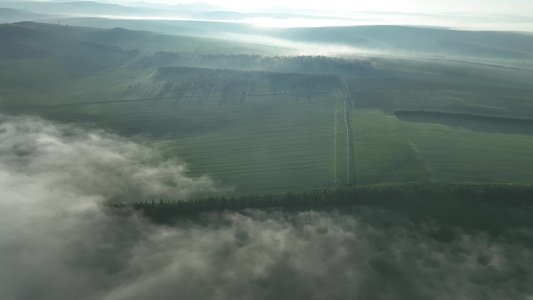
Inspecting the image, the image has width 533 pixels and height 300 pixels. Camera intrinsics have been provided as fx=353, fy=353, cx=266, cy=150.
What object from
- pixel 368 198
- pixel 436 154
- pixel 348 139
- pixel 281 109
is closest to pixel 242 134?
pixel 281 109

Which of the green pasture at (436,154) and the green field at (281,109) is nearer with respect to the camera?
the green pasture at (436,154)

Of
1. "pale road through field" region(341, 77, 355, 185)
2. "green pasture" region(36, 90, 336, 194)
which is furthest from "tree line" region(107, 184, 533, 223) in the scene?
"pale road through field" region(341, 77, 355, 185)

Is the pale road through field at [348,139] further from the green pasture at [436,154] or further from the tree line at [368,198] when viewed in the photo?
the tree line at [368,198]

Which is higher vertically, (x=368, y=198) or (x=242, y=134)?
(x=242, y=134)

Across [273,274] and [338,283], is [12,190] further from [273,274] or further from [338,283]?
[338,283]

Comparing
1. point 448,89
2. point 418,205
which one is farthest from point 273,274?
point 448,89

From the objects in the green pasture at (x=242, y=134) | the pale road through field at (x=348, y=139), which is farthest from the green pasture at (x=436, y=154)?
the green pasture at (x=242, y=134)

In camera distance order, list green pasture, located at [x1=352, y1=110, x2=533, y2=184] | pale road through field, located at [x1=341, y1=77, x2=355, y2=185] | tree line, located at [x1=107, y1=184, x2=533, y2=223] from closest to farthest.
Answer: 1. tree line, located at [x1=107, y1=184, x2=533, y2=223]
2. pale road through field, located at [x1=341, y1=77, x2=355, y2=185]
3. green pasture, located at [x1=352, y1=110, x2=533, y2=184]

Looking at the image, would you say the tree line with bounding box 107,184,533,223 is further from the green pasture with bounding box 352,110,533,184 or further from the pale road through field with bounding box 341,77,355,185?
the pale road through field with bounding box 341,77,355,185

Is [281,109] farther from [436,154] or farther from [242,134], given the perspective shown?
[436,154]

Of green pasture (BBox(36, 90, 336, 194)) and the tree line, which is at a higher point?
green pasture (BBox(36, 90, 336, 194))

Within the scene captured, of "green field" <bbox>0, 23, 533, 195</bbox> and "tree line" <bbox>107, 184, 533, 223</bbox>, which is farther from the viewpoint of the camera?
"green field" <bbox>0, 23, 533, 195</bbox>
